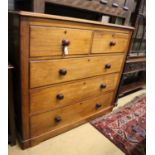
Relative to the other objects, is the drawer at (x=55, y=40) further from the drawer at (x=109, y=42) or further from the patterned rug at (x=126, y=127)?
the patterned rug at (x=126, y=127)

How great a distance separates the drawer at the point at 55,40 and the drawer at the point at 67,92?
30 cm

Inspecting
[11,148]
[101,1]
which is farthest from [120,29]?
[11,148]

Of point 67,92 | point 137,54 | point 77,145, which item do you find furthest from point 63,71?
point 137,54

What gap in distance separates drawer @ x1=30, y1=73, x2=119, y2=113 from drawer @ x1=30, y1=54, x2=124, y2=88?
7 centimetres

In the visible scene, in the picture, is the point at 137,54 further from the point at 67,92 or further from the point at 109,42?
the point at 67,92

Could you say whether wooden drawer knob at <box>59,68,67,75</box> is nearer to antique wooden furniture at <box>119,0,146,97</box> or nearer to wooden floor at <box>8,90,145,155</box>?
wooden floor at <box>8,90,145,155</box>

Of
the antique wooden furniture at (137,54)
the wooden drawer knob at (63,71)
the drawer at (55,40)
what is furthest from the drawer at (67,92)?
the antique wooden furniture at (137,54)

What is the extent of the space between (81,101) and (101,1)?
96cm

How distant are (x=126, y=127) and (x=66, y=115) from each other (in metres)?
0.80

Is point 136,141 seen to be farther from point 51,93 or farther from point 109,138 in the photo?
point 51,93

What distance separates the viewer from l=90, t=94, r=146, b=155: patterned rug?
1526 mm

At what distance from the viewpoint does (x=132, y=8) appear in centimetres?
172
